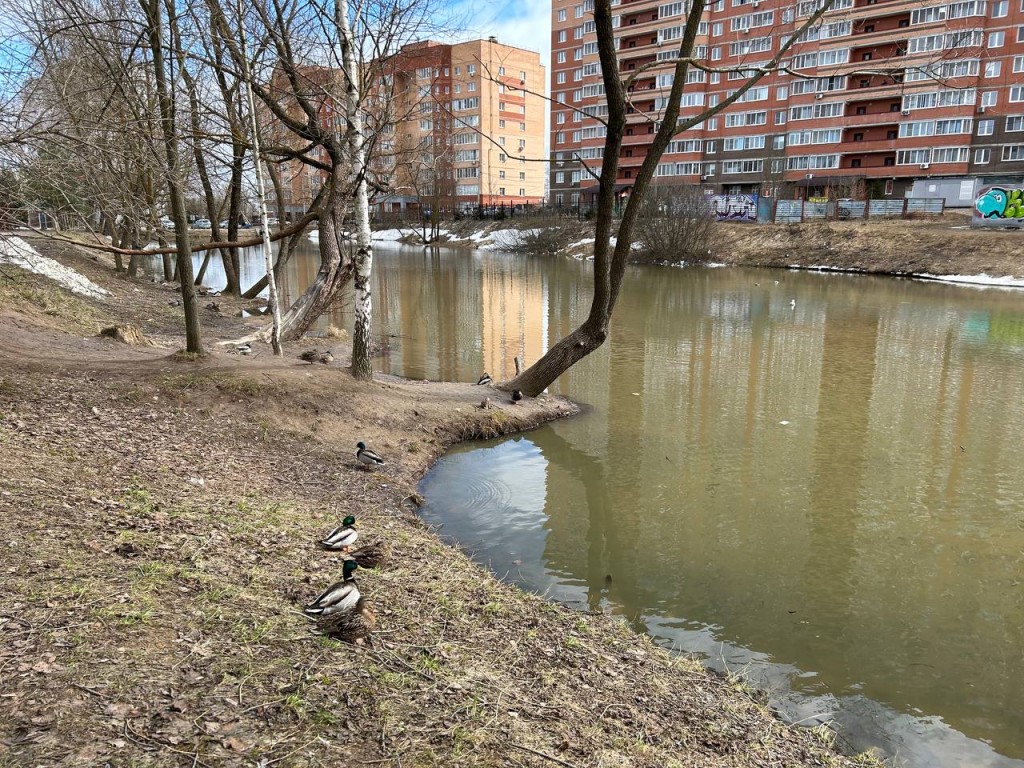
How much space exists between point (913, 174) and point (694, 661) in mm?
62748

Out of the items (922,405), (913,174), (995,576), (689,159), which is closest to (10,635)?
(995,576)

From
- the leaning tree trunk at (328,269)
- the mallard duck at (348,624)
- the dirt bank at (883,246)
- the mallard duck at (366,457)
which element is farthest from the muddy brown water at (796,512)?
the dirt bank at (883,246)

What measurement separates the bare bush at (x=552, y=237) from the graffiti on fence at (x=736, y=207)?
10.0 m

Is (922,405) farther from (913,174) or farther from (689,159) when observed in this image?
(689,159)

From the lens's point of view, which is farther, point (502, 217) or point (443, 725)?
point (502, 217)

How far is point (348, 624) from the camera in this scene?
436 centimetres

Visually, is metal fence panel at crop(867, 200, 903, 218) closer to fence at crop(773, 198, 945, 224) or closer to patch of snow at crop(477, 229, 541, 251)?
fence at crop(773, 198, 945, 224)

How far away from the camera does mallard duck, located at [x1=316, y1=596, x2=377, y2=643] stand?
4.32 m

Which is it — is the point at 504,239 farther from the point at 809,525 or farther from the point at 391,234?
the point at 809,525

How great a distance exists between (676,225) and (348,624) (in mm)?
43421

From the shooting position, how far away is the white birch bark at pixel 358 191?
950 cm

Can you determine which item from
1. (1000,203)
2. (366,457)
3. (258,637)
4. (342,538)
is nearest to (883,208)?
(1000,203)

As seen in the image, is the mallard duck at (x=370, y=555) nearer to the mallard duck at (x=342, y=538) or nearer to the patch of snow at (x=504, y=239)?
the mallard duck at (x=342, y=538)

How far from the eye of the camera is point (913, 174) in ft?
185
